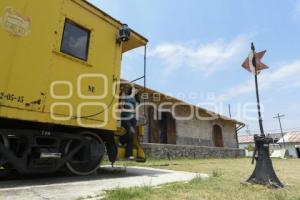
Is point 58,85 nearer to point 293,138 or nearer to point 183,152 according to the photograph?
point 183,152

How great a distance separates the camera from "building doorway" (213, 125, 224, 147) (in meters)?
21.6

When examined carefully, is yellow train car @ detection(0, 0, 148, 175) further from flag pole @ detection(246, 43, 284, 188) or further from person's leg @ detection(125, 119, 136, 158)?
flag pole @ detection(246, 43, 284, 188)

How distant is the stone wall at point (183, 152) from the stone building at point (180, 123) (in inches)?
33.7

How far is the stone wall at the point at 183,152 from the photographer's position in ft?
43.6

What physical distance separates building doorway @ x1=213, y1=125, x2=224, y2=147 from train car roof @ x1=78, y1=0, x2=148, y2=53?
53.3ft

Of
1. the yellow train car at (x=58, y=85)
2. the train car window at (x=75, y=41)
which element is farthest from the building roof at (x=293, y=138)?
the train car window at (x=75, y=41)

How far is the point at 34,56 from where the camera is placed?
432 cm

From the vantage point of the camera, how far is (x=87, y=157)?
17.3 feet

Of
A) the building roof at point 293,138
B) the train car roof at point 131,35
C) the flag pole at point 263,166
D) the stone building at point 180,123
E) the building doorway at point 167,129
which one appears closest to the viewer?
the flag pole at point 263,166

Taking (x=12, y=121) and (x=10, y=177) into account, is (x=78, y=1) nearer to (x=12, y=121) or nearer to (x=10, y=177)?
(x=12, y=121)

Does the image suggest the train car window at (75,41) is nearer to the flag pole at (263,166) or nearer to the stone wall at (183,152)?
the flag pole at (263,166)

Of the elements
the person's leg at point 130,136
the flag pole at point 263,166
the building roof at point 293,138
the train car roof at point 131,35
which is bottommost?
the flag pole at point 263,166

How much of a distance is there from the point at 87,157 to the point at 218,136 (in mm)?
18114

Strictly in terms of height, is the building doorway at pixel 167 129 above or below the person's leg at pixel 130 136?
above
